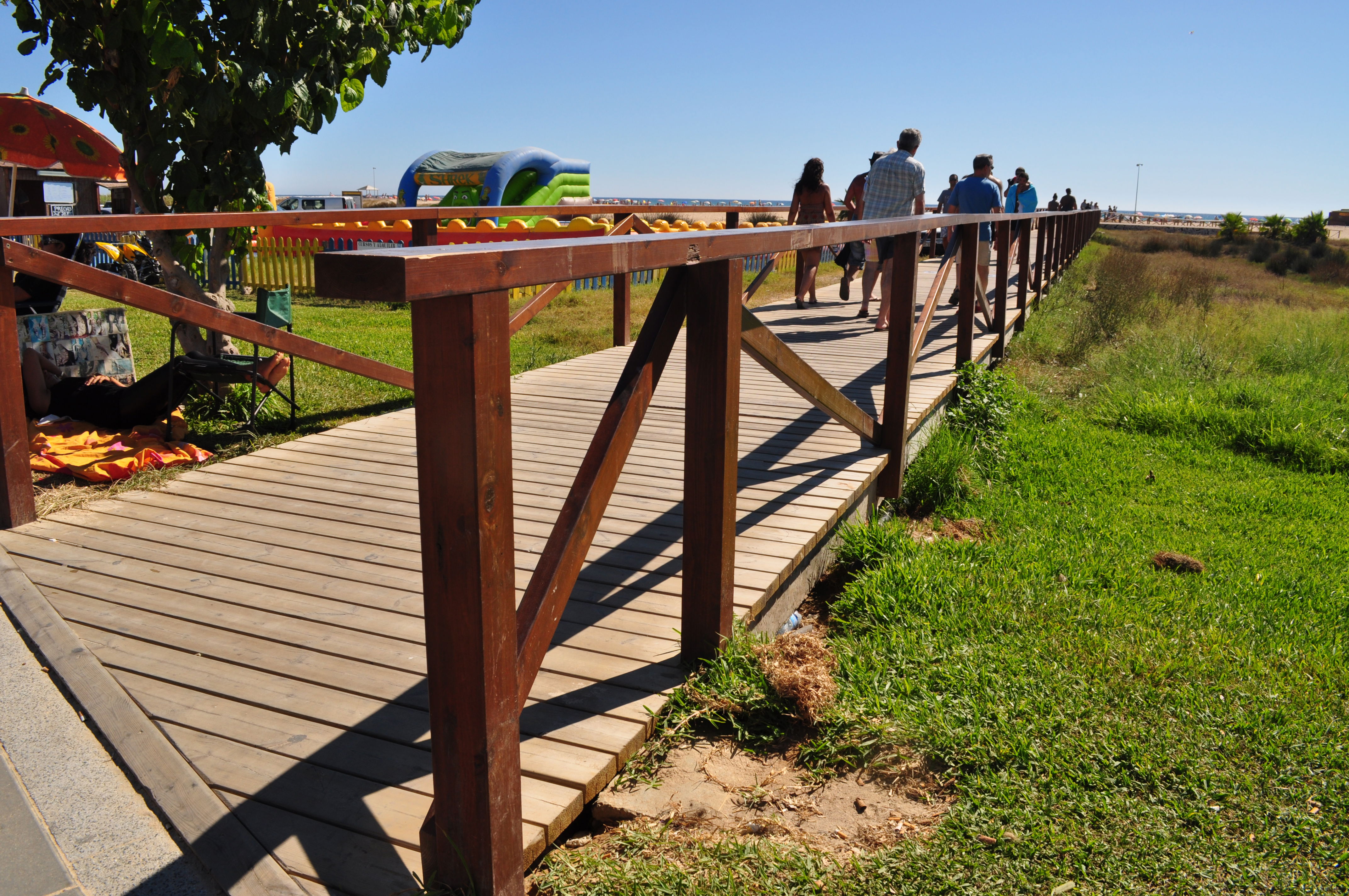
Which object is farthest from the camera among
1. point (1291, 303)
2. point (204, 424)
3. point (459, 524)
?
point (1291, 303)

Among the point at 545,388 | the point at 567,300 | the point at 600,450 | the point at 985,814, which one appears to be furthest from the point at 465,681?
the point at 567,300

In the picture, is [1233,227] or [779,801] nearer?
[779,801]

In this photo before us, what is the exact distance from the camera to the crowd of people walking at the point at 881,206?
26.1ft

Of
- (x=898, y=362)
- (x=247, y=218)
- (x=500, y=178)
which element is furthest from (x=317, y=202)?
(x=898, y=362)

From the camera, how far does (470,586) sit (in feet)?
5.47

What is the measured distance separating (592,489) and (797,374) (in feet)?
4.74

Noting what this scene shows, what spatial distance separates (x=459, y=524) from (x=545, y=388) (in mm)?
4942

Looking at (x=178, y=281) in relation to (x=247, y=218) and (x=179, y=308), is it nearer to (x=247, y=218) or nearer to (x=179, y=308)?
(x=247, y=218)

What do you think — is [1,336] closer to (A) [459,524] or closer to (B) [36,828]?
(B) [36,828]

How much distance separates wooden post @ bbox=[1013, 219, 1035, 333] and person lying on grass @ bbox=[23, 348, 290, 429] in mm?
7713

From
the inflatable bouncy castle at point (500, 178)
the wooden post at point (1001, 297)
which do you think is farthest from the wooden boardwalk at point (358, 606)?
the inflatable bouncy castle at point (500, 178)

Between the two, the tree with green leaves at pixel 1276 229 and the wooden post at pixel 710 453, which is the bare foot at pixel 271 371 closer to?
the wooden post at pixel 710 453

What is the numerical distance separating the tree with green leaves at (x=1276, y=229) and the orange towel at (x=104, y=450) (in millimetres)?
49689

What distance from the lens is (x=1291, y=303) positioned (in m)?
17.5
